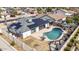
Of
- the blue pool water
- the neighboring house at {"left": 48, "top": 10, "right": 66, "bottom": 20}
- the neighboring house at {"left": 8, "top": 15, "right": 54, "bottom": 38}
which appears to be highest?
the neighboring house at {"left": 48, "top": 10, "right": 66, "bottom": 20}

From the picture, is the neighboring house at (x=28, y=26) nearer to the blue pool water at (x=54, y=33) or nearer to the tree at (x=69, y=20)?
the blue pool water at (x=54, y=33)

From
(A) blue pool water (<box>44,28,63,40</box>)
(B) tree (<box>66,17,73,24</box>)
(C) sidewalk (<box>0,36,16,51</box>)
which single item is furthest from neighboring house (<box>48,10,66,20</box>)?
(C) sidewalk (<box>0,36,16,51</box>)

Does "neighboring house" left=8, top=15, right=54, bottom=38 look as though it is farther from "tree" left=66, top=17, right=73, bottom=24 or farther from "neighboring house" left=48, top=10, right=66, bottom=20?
"tree" left=66, top=17, right=73, bottom=24

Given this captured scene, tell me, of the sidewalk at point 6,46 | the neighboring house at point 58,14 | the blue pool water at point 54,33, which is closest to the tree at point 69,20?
the neighboring house at point 58,14

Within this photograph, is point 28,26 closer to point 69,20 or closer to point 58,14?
point 58,14

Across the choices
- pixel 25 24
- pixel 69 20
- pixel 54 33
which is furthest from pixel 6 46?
pixel 69 20

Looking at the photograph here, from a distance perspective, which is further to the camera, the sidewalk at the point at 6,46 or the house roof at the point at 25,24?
the house roof at the point at 25,24
